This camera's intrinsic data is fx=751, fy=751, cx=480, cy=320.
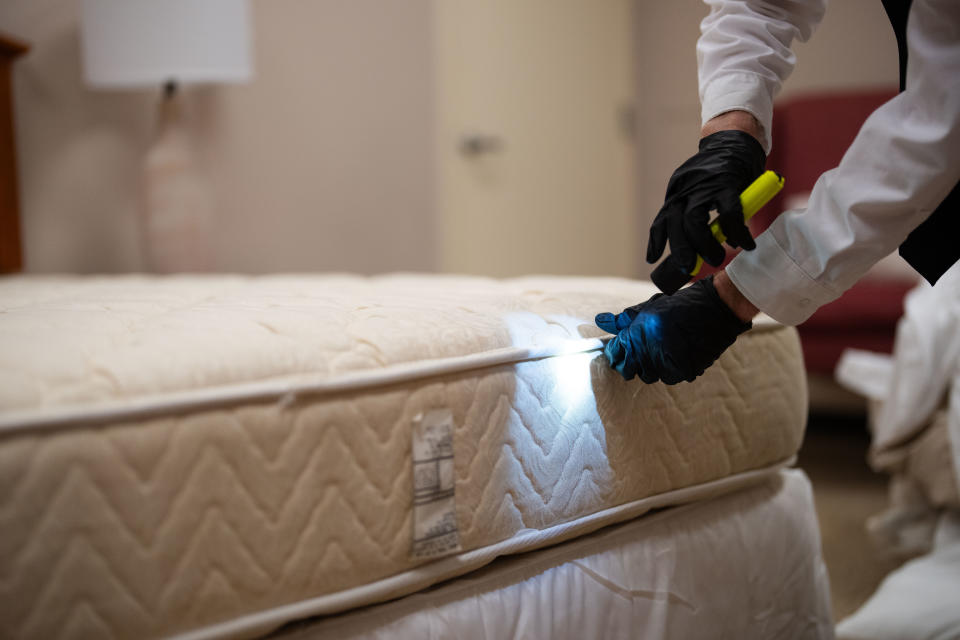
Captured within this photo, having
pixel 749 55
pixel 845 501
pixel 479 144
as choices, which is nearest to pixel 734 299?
pixel 749 55

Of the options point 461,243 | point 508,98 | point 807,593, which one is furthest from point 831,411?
point 807,593

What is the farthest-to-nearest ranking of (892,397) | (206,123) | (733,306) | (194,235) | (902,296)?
1. (206,123)
2. (194,235)
3. (902,296)
4. (892,397)
5. (733,306)

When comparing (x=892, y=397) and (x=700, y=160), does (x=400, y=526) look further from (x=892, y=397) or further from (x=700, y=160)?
(x=892, y=397)

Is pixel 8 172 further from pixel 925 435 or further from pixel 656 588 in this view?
pixel 925 435

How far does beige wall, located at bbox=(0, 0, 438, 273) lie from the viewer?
2037 mm

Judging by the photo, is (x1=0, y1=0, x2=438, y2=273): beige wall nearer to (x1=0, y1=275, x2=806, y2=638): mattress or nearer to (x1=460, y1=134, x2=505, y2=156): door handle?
(x1=460, y1=134, x2=505, y2=156): door handle

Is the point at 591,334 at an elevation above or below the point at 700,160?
below

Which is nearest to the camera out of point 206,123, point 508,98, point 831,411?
point 206,123

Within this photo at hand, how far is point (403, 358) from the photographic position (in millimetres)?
591

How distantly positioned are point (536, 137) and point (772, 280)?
2.17 metres

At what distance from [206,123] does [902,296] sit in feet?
6.30

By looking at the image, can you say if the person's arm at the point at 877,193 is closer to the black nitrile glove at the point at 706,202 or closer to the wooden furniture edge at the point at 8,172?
the black nitrile glove at the point at 706,202

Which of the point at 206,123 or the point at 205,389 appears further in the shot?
the point at 206,123

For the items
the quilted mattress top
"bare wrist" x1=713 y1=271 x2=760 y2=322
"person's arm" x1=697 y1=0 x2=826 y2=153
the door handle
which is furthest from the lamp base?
"bare wrist" x1=713 y1=271 x2=760 y2=322
